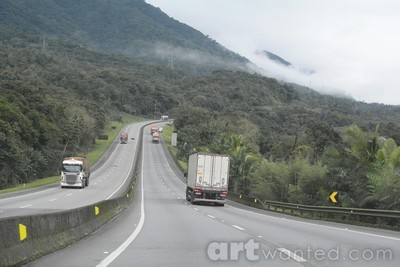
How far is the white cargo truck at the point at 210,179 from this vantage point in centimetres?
4019

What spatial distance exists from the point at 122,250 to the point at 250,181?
4974cm

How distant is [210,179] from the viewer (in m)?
40.4

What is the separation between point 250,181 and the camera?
60.8m

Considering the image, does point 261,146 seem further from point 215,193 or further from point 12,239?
point 12,239

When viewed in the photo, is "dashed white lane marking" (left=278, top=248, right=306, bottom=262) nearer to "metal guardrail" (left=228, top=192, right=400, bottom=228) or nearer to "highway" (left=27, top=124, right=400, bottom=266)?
"highway" (left=27, top=124, right=400, bottom=266)

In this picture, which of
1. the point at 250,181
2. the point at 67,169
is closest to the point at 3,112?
the point at 67,169

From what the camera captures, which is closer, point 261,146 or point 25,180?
point 25,180

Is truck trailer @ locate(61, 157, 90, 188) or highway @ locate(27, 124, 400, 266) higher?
highway @ locate(27, 124, 400, 266)

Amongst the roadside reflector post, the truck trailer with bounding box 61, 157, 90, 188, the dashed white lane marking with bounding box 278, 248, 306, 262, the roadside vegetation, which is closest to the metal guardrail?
the roadside vegetation

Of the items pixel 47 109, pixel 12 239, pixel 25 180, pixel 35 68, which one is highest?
pixel 35 68

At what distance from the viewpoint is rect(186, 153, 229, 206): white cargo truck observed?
1582 inches

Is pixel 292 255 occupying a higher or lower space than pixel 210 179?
higher

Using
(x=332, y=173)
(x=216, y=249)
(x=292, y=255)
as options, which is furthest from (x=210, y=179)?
(x=292, y=255)

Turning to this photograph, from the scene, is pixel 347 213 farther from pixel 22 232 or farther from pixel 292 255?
pixel 22 232
